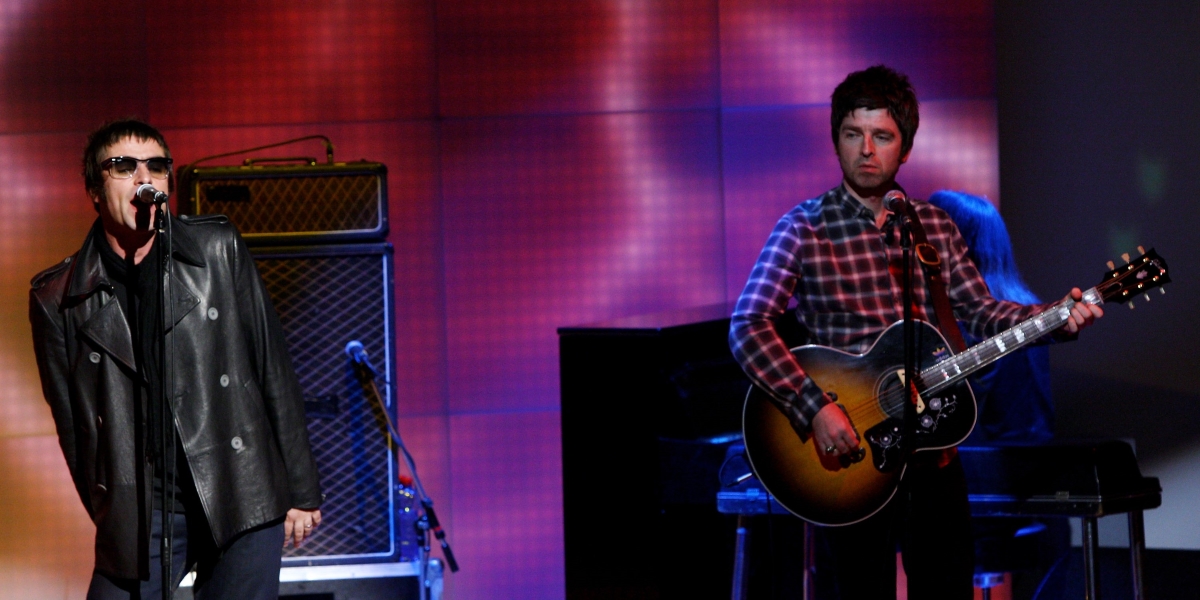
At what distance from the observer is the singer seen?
8.73ft

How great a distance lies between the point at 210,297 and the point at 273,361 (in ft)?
0.70

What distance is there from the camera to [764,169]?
5.05m

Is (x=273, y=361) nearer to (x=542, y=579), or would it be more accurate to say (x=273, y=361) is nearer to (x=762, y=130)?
(x=542, y=579)

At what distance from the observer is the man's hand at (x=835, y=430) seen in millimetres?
3059

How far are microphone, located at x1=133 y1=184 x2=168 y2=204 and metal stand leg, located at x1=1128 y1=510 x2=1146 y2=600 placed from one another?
9.30 ft

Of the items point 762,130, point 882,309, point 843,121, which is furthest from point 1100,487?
point 762,130

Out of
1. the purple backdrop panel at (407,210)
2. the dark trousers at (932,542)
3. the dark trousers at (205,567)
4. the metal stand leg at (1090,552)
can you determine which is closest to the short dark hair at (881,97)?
the dark trousers at (932,542)

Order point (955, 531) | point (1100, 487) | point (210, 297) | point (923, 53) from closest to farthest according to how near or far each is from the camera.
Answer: point (210, 297) → point (955, 531) → point (1100, 487) → point (923, 53)

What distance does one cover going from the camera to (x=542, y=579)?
5.04 m

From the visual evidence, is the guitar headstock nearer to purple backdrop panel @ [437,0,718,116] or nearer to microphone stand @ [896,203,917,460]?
microphone stand @ [896,203,917,460]

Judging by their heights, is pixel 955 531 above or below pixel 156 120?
below

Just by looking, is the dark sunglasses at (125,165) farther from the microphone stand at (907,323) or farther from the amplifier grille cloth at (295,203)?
the microphone stand at (907,323)

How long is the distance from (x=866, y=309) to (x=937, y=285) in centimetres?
19

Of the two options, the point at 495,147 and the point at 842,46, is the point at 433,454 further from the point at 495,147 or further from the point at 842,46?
the point at 842,46
